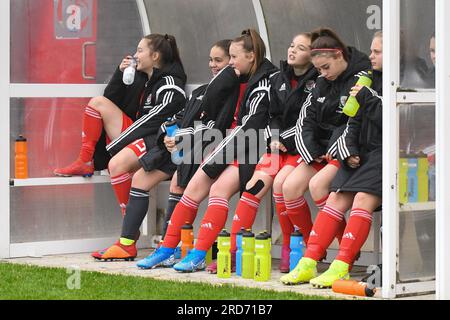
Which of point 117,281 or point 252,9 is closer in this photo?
point 117,281

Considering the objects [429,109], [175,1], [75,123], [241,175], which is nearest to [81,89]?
[75,123]

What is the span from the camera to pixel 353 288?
8.13 metres

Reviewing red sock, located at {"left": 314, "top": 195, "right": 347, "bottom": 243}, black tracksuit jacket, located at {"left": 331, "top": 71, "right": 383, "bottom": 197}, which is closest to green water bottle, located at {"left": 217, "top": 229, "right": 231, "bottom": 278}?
red sock, located at {"left": 314, "top": 195, "right": 347, "bottom": 243}

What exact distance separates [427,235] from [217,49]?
274 cm

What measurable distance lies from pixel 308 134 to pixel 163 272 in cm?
151

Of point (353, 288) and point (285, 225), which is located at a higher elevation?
point (285, 225)

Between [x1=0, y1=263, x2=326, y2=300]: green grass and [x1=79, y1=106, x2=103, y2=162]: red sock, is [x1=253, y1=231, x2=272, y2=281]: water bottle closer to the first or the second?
[x1=0, y1=263, x2=326, y2=300]: green grass

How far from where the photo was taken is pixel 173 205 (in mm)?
10109

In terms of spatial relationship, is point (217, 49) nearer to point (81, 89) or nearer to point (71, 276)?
point (81, 89)

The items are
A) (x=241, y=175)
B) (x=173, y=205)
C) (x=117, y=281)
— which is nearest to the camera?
(x=117, y=281)

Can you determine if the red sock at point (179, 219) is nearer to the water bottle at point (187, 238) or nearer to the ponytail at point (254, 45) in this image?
the water bottle at point (187, 238)

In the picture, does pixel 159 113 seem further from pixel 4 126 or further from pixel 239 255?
pixel 239 255

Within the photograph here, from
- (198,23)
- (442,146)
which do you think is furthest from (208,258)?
(442,146)
